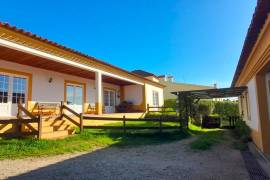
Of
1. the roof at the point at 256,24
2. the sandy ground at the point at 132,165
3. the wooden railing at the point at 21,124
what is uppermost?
the roof at the point at 256,24

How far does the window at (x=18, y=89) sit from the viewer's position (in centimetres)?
1138

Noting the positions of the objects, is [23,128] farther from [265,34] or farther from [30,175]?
[265,34]

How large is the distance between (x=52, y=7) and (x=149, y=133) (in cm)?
913

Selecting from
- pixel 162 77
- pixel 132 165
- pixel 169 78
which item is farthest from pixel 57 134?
pixel 169 78

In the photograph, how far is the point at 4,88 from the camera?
1095cm

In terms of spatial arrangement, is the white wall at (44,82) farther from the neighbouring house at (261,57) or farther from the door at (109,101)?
the neighbouring house at (261,57)

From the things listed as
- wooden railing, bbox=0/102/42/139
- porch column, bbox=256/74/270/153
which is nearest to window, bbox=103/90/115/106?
wooden railing, bbox=0/102/42/139

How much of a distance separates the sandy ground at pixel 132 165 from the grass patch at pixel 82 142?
0.56 meters

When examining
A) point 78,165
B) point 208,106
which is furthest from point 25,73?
point 208,106

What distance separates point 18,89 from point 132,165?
8438mm

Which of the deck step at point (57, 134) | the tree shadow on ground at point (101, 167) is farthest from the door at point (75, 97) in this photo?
the tree shadow on ground at point (101, 167)

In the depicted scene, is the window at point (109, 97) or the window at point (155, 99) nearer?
the window at point (109, 97)

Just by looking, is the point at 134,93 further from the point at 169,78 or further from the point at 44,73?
the point at 169,78

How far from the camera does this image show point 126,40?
1939 centimetres
